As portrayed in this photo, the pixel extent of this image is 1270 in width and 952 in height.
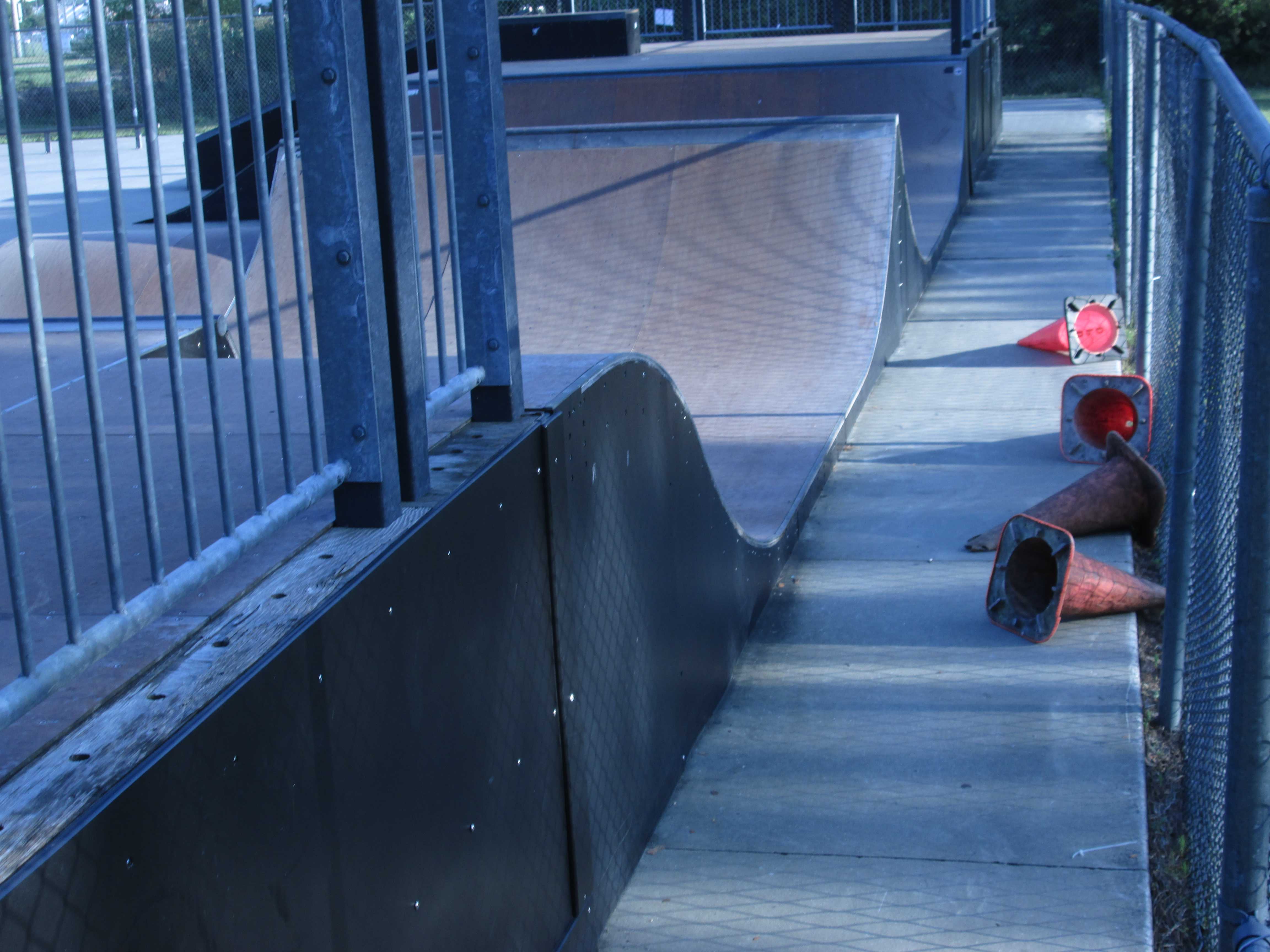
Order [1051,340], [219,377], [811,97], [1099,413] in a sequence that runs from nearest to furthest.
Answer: [219,377] → [1099,413] → [1051,340] → [811,97]

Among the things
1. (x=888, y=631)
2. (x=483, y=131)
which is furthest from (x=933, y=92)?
(x=483, y=131)

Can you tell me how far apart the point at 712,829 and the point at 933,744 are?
30.4 inches

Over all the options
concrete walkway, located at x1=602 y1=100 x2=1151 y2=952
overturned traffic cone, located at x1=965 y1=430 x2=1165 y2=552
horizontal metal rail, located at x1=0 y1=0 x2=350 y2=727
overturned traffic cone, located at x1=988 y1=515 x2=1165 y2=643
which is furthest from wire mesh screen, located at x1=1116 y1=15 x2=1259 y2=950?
horizontal metal rail, located at x1=0 y1=0 x2=350 y2=727

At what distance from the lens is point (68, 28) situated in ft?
5.30

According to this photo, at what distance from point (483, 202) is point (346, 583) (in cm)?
100

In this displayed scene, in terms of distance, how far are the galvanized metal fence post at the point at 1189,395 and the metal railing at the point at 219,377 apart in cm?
202

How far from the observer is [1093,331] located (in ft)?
26.0

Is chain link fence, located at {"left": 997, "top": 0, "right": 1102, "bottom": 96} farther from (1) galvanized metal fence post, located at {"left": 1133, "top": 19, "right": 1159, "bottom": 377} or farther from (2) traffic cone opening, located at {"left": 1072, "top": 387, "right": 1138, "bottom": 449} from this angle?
(2) traffic cone opening, located at {"left": 1072, "top": 387, "right": 1138, "bottom": 449}

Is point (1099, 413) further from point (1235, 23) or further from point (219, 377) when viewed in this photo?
point (1235, 23)

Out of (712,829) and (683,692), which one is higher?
(683,692)

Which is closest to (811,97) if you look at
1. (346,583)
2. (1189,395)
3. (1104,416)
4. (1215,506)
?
(1104,416)

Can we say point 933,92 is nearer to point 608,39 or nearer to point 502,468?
point 608,39

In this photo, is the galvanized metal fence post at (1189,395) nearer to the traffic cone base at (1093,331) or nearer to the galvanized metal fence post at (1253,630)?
the galvanized metal fence post at (1253,630)

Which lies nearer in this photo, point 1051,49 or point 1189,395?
point 1189,395
